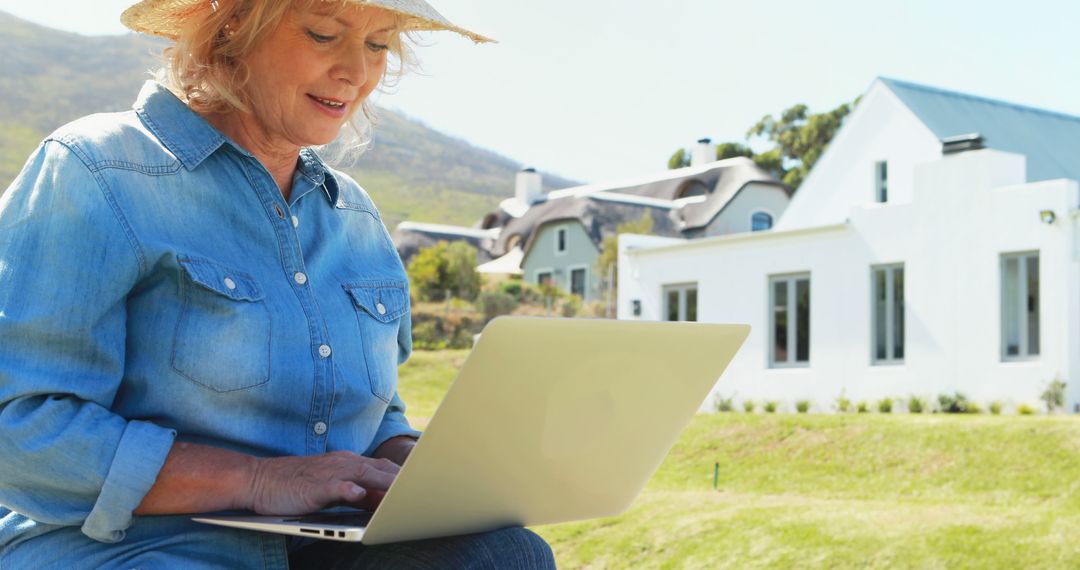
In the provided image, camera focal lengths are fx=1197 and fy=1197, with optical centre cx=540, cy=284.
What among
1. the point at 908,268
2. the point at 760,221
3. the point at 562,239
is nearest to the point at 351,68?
the point at 908,268

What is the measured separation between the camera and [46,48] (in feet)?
299

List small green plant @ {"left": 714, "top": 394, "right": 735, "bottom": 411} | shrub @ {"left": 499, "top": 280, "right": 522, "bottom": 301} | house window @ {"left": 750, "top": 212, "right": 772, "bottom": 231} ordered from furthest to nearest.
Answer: house window @ {"left": 750, "top": 212, "right": 772, "bottom": 231}, shrub @ {"left": 499, "top": 280, "right": 522, "bottom": 301}, small green plant @ {"left": 714, "top": 394, "right": 735, "bottom": 411}

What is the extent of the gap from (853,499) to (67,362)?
8.87m

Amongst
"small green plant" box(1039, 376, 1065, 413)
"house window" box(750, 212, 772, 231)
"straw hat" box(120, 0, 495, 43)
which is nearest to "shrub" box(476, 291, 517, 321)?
"house window" box(750, 212, 772, 231)

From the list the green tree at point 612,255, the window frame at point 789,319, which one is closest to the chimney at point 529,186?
the green tree at point 612,255

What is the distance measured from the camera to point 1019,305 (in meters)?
14.6

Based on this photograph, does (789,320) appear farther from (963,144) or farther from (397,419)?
(397,419)

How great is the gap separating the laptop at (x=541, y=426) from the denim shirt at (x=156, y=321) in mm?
163

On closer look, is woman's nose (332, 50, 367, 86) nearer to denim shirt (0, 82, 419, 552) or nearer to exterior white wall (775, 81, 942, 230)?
denim shirt (0, 82, 419, 552)

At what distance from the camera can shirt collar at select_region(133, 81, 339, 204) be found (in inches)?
67.8

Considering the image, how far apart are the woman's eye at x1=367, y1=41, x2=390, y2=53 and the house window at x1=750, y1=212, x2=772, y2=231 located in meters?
34.9

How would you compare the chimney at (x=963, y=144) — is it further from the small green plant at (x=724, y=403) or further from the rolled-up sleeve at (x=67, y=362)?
the rolled-up sleeve at (x=67, y=362)

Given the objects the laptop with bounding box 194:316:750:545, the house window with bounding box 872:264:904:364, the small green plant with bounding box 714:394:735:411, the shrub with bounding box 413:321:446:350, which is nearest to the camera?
the laptop with bounding box 194:316:750:545

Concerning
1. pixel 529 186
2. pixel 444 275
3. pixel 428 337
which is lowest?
pixel 428 337
